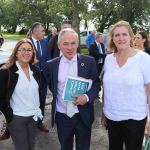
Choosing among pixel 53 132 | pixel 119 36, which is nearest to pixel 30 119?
pixel 119 36

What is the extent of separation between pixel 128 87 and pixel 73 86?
0.59m

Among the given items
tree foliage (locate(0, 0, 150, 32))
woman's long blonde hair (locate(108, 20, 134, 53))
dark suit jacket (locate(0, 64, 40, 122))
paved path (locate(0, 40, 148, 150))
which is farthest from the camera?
tree foliage (locate(0, 0, 150, 32))

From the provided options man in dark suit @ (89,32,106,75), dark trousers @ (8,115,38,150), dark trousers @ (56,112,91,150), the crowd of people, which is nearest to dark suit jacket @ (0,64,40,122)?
the crowd of people

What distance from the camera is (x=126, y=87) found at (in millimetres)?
3922

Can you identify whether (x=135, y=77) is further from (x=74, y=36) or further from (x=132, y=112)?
(x=74, y=36)

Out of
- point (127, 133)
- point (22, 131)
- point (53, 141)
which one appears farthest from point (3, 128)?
point (53, 141)

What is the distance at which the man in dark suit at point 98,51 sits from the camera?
33.7 feet

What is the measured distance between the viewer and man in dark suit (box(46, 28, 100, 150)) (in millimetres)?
4078

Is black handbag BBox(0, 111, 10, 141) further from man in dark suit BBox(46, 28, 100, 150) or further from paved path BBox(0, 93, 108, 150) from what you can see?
paved path BBox(0, 93, 108, 150)

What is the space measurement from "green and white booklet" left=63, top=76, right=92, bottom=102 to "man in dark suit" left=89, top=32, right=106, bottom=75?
6058mm

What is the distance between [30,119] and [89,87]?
899 mm

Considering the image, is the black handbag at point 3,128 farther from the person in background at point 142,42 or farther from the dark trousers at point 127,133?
the person in background at point 142,42

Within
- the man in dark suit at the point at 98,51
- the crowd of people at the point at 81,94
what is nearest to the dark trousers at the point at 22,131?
the crowd of people at the point at 81,94

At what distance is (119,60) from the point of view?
13.3ft
